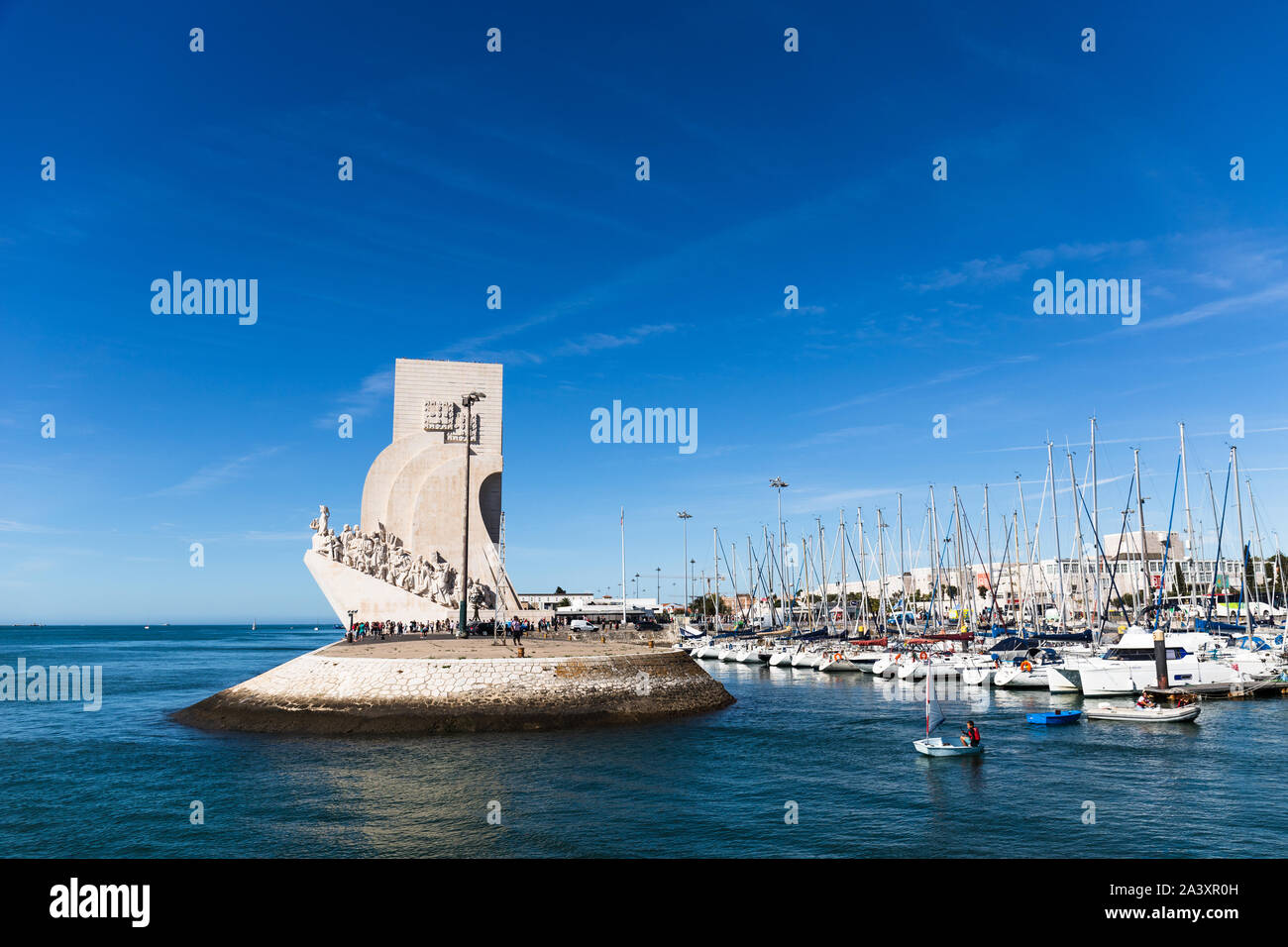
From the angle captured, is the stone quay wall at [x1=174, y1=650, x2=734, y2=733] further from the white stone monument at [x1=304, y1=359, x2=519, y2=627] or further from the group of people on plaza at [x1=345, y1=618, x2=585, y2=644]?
the white stone monument at [x1=304, y1=359, x2=519, y2=627]

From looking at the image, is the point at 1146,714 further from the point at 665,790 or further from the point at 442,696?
the point at 442,696

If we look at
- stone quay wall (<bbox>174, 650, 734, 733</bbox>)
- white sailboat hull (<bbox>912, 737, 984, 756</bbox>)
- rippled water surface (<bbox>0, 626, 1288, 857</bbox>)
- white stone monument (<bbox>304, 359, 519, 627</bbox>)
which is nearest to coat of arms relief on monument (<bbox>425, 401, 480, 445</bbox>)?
white stone monument (<bbox>304, 359, 519, 627</bbox>)

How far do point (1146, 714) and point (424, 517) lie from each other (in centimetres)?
5817

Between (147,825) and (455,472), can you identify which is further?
(455,472)

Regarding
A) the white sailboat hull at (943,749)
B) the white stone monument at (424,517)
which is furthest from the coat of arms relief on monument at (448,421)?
the white sailboat hull at (943,749)

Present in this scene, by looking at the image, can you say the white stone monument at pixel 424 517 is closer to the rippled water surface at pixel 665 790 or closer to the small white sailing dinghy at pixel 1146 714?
the rippled water surface at pixel 665 790

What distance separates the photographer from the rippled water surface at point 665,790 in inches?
752

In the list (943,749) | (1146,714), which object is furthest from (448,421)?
(1146,714)

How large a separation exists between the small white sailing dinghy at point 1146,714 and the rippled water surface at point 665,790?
27.5 inches

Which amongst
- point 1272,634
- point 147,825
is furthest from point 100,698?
point 1272,634
